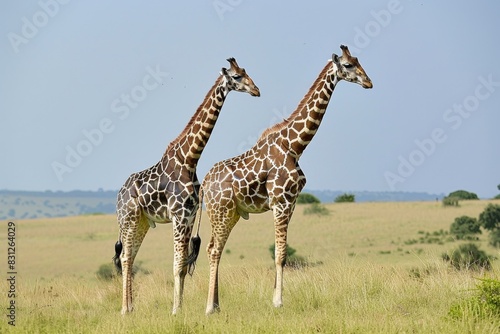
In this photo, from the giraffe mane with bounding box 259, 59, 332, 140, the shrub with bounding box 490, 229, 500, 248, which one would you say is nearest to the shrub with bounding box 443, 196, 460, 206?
the shrub with bounding box 490, 229, 500, 248

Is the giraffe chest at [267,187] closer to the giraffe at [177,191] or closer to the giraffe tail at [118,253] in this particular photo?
the giraffe at [177,191]

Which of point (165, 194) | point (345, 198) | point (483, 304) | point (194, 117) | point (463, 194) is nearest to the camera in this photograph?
point (483, 304)

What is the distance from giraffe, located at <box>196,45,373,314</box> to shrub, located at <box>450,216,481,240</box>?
106 feet

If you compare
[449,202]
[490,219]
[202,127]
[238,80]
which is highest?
[238,80]

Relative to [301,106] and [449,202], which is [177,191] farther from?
[449,202]

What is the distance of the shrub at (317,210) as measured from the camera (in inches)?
2074

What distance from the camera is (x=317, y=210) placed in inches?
2095

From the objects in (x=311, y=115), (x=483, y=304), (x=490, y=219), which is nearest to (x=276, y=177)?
(x=311, y=115)

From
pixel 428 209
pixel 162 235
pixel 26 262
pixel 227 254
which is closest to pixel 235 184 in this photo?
pixel 227 254

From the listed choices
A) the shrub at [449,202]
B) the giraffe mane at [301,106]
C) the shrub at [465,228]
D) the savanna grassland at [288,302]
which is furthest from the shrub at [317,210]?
the giraffe mane at [301,106]

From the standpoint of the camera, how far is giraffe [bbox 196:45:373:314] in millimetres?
12461

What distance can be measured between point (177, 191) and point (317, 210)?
4141 cm

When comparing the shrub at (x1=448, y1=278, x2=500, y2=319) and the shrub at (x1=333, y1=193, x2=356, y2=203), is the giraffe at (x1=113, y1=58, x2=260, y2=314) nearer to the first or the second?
the shrub at (x1=448, y1=278, x2=500, y2=319)

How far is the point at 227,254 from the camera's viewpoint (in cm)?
4056
